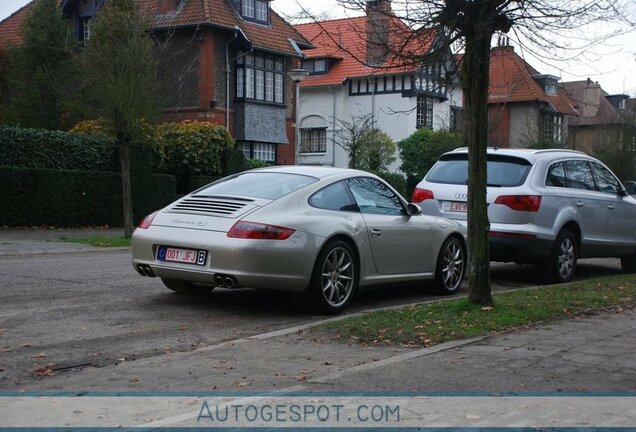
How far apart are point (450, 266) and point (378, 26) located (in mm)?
3448

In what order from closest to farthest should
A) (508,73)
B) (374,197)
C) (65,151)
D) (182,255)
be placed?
(182,255) < (374,197) < (508,73) < (65,151)

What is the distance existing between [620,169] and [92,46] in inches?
1307

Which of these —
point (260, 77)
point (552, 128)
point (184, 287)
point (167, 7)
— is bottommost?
point (184, 287)

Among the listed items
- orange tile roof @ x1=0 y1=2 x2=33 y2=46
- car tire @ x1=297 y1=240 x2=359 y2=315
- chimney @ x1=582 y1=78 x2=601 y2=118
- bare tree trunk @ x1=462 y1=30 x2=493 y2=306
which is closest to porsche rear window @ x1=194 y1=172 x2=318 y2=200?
car tire @ x1=297 y1=240 x2=359 y2=315

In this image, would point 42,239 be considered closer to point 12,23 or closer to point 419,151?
point 12,23

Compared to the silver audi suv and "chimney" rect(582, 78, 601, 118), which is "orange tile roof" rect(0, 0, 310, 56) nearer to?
the silver audi suv

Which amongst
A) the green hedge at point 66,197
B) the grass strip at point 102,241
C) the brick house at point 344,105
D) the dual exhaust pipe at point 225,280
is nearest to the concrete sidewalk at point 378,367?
the dual exhaust pipe at point 225,280

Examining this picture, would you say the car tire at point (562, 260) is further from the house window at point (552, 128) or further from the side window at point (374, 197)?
the house window at point (552, 128)

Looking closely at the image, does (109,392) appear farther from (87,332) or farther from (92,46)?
(92,46)

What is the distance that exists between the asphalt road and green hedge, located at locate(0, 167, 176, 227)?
32.6 ft

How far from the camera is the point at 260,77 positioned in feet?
135

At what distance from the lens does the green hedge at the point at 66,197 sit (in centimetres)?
2202
